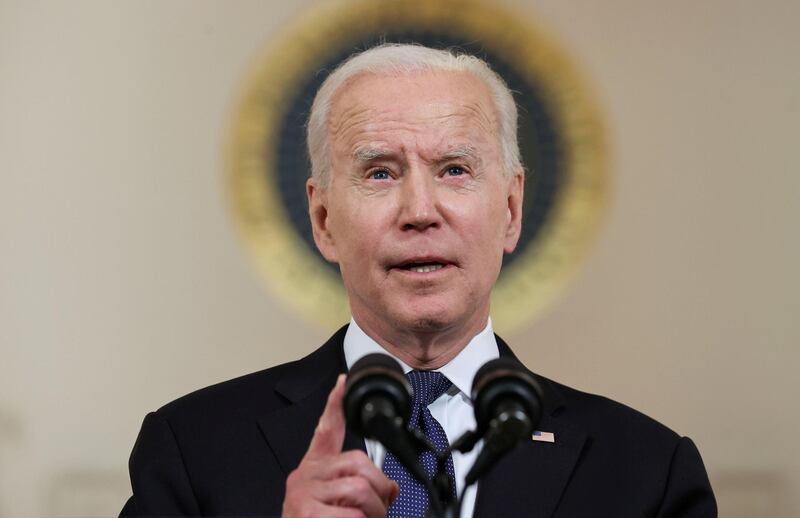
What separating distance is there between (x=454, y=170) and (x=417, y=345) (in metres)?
0.38

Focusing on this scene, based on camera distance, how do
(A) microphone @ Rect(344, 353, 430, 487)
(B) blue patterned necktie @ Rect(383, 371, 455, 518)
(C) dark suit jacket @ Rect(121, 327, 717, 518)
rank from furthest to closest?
(C) dark suit jacket @ Rect(121, 327, 717, 518) < (B) blue patterned necktie @ Rect(383, 371, 455, 518) < (A) microphone @ Rect(344, 353, 430, 487)

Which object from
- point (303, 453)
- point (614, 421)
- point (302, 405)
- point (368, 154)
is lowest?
point (303, 453)

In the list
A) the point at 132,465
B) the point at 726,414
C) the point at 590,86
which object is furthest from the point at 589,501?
the point at 590,86

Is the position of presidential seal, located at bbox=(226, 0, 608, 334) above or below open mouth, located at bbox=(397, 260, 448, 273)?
above

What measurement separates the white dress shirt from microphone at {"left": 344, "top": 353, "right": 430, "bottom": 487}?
2.61 ft

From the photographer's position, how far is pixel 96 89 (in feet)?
12.3

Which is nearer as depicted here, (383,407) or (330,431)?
(383,407)

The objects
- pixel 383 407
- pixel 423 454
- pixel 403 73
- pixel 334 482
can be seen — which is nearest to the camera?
pixel 383 407

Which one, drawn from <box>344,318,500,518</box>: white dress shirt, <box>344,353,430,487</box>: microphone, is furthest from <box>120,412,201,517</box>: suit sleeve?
<box>344,353,430,487</box>: microphone

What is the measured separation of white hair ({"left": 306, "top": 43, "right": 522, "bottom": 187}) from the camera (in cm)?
252

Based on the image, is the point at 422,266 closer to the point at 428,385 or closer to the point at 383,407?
the point at 428,385

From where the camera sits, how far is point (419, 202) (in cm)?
234

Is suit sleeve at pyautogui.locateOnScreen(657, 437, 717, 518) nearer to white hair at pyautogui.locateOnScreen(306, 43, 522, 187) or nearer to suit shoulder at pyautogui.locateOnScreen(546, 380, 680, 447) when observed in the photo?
suit shoulder at pyautogui.locateOnScreen(546, 380, 680, 447)

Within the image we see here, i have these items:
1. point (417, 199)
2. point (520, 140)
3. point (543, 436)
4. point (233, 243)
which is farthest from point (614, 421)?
point (233, 243)
